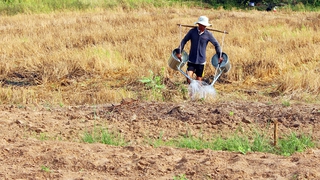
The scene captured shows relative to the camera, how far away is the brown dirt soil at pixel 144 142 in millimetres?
4820

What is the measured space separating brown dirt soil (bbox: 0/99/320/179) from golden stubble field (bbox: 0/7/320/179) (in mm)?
12

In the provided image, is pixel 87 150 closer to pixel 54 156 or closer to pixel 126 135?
pixel 54 156

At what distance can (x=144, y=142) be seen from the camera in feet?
20.9

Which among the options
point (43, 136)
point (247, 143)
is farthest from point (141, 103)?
point (247, 143)

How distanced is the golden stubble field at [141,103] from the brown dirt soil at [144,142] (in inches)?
0.5

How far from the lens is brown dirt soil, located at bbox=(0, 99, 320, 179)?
4820 millimetres

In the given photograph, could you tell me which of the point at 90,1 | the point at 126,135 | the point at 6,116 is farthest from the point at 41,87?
the point at 90,1

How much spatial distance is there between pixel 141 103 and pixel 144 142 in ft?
4.29

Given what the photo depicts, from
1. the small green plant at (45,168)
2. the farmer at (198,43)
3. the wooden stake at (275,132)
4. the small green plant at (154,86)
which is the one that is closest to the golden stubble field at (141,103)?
the small green plant at (45,168)

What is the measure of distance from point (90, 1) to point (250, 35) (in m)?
12.4

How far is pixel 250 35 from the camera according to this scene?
47.3ft

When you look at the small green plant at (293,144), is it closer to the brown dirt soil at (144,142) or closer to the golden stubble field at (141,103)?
the brown dirt soil at (144,142)

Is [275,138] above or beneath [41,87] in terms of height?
above

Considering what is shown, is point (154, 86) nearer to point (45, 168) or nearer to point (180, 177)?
point (45, 168)
